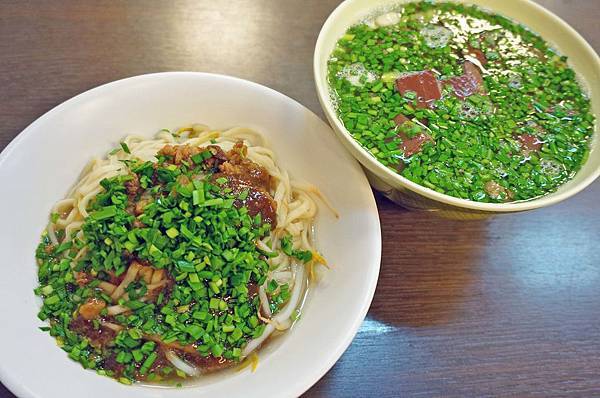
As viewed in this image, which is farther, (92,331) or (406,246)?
(406,246)

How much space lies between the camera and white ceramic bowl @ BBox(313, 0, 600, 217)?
1899 mm

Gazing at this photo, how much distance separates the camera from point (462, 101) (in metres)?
2.25

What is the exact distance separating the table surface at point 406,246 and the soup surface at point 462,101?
48cm

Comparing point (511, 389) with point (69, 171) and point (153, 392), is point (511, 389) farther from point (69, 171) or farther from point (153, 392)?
point (69, 171)

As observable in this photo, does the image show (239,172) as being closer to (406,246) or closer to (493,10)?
(406,246)

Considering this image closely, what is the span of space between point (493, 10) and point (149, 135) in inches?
69.7

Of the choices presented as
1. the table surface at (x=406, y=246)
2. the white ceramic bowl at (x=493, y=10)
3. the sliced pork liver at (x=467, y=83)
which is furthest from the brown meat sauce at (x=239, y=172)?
the sliced pork liver at (x=467, y=83)

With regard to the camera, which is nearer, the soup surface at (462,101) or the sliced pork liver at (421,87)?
the soup surface at (462,101)

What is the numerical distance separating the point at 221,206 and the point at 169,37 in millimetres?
1519

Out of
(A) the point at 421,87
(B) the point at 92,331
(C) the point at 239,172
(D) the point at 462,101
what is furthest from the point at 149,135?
(D) the point at 462,101

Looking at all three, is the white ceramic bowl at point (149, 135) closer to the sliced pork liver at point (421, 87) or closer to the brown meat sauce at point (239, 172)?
the brown meat sauce at point (239, 172)

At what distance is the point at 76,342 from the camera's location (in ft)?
6.24

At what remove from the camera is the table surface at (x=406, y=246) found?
2.14 metres

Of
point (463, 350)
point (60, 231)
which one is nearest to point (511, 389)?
point (463, 350)
